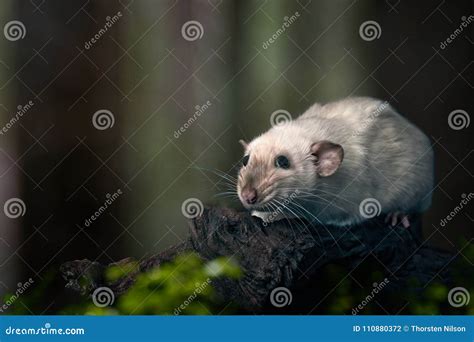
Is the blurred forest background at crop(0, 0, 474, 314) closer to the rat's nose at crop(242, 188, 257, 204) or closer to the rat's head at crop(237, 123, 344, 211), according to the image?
the rat's head at crop(237, 123, 344, 211)

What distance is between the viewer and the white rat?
2.69 meters

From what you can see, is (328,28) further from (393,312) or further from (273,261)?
(393,312)

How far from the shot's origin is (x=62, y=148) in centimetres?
304

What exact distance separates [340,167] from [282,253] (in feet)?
1.54

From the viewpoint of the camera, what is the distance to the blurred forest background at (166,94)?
2.99 m

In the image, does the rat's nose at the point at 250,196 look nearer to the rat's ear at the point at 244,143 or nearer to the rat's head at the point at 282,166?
the rat's head at the point at 282,166

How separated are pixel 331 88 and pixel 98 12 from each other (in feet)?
3.85

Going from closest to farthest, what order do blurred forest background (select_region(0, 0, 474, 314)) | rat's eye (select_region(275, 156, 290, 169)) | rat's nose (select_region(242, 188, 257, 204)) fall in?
rat's nose (select_region(242, 188, 257, 204)) → rat's eye (select_region(275, 156, 290, 169)) → blurred forest background (select_region(0, 0, 474, 314))

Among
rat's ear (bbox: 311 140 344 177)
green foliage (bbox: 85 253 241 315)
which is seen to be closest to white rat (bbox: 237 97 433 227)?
rat's ear (bbox: 311 140 344 177)

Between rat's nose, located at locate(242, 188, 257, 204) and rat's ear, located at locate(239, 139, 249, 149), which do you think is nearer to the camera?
rat's nose, located at locate(242, 188, 257, 204)

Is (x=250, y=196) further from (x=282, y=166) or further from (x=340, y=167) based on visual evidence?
(x=340, y=167)

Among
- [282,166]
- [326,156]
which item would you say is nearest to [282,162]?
[282,166]

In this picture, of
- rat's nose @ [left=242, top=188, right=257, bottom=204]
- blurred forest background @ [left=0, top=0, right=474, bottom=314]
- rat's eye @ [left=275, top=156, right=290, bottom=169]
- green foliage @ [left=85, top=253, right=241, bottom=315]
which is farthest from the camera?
blurred forest background @ [left=0, top=0, right=474, bottom=314]

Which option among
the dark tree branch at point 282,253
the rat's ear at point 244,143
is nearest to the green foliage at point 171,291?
the dark tree branch at point 282,253
